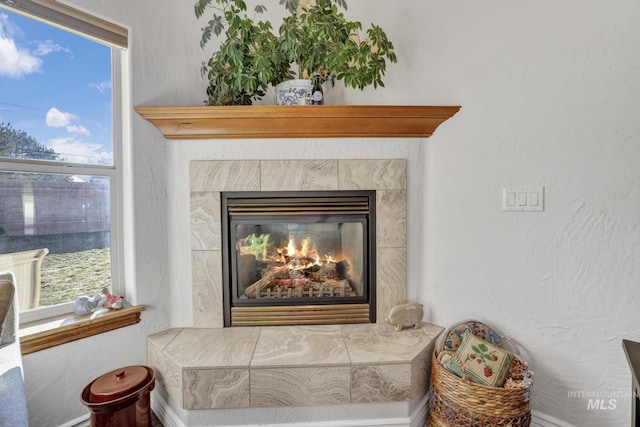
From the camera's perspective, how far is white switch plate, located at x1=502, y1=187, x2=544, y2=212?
1.30 meters

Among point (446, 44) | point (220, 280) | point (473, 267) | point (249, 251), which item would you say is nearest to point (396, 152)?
point (446, 44)

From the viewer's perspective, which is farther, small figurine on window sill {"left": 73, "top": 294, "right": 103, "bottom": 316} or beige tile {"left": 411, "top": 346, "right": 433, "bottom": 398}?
small figurine on window sill {"left": 73, "top": 294, "right": 103, "bottom": 316}

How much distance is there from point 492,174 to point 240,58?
52.8 inches

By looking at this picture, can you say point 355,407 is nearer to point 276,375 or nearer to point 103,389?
point 276,375

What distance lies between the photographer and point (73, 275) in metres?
1.45

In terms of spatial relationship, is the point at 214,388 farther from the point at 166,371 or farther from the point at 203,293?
the point at 203,293

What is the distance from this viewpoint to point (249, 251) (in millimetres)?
1710

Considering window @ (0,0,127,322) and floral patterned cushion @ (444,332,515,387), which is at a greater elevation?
window @ (0,0,127,322)

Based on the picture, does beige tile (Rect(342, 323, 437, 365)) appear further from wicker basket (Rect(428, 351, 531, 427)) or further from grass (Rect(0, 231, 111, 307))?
grass (Rect(0, 231, 111, 307))

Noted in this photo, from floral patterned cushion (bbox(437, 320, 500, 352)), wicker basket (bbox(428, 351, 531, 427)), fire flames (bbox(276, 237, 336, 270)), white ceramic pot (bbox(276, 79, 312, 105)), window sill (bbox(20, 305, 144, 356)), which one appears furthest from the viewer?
fire flames (bbox(276, 237, 336, 270))

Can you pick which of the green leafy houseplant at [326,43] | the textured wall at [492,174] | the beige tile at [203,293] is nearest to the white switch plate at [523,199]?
the textured wall at [492,174]

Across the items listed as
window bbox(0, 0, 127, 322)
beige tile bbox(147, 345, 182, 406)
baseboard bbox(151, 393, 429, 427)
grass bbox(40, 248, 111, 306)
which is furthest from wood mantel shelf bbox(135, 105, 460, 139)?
baseboard bbox(151, 393, 429, 427)

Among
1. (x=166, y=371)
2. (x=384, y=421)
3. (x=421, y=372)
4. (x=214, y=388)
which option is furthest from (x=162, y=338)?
(x=421, y=372)

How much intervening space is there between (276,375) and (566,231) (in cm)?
143
